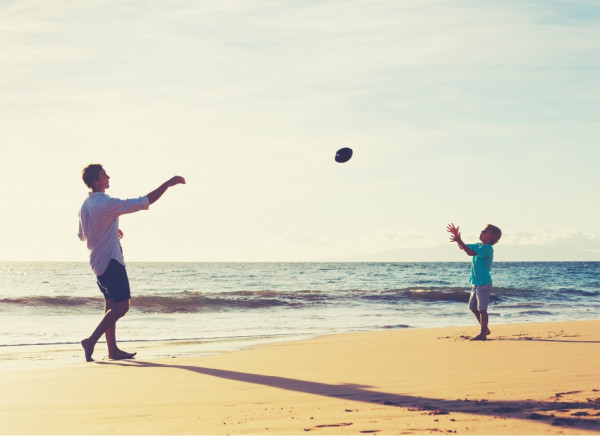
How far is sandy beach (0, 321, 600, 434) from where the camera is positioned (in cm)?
374

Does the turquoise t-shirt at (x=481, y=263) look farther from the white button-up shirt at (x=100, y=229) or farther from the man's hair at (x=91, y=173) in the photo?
the man's hair at (x=91, y=173)

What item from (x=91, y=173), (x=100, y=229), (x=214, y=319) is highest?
(x=91, y=173)

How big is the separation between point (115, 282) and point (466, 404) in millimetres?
3730

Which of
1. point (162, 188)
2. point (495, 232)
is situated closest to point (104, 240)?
point (162, 188)

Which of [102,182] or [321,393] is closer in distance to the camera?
[321,393]

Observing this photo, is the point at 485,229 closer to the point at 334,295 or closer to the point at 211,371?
the point at 211,371

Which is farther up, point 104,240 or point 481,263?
point 104,240

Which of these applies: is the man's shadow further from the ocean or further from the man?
the ocean

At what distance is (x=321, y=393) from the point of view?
4754mm

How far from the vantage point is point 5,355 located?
7785mm

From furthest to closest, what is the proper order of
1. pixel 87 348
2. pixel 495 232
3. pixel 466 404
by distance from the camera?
pixel 495 232, pixel 87 348, pixel 466 404

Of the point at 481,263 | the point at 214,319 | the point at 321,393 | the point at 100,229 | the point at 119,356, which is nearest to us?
the point at 321,393

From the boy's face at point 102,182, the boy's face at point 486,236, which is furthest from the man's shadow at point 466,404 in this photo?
the boy's face at point 486,236

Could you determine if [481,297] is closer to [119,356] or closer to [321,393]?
[321,393]
